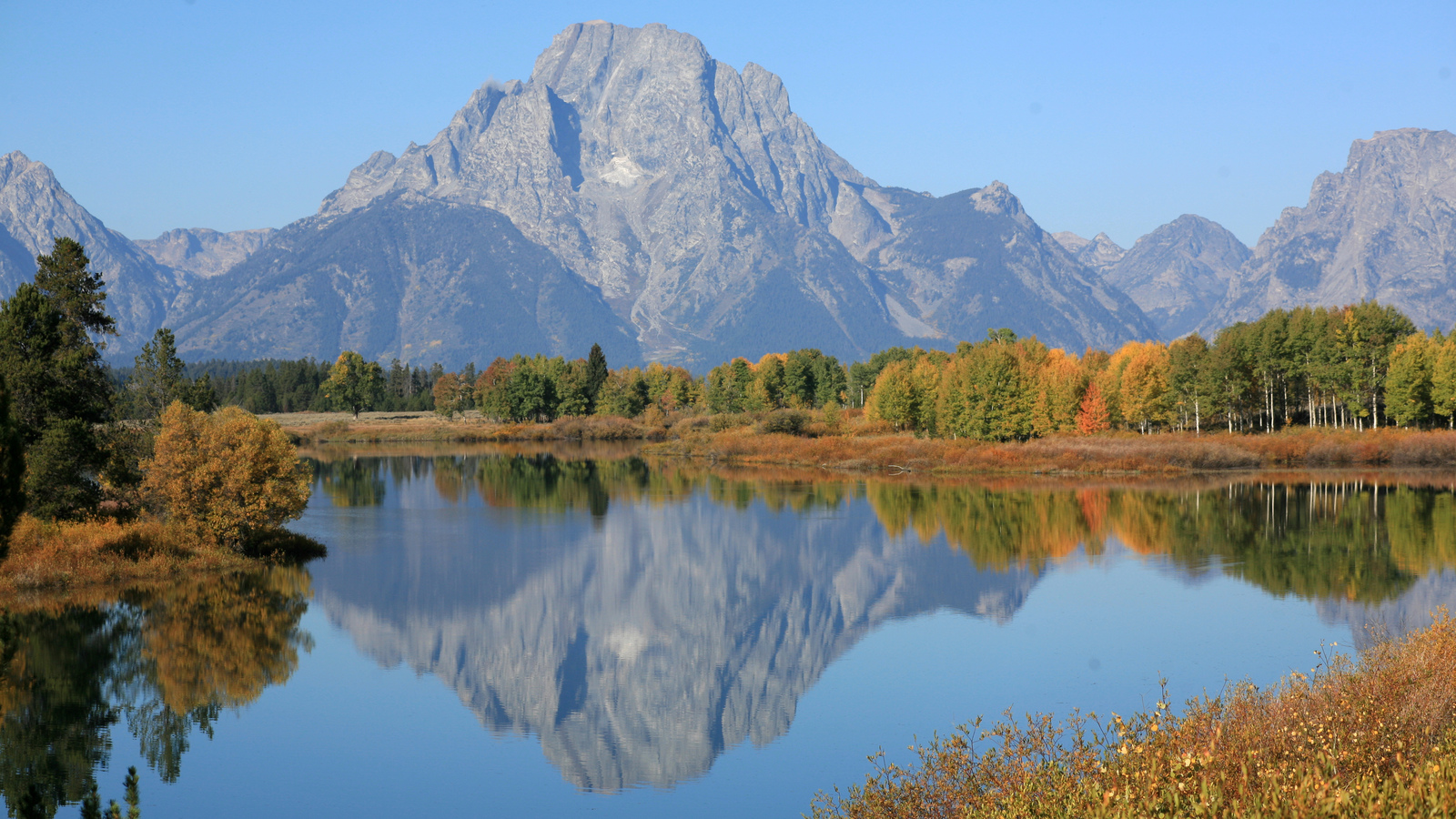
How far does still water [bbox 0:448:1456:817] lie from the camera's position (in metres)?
21.3

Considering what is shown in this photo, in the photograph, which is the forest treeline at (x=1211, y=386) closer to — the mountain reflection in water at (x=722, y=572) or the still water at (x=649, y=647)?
the mountain reflection in water at (x=722, y=572)

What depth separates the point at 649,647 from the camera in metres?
32.8

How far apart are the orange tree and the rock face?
3.68 m

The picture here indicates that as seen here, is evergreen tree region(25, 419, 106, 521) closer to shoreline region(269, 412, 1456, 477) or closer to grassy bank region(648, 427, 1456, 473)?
A: shoreline region(269, 412, 1456, 477)

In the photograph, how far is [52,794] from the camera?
1895 centimetres

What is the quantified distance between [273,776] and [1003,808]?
50.3 ft

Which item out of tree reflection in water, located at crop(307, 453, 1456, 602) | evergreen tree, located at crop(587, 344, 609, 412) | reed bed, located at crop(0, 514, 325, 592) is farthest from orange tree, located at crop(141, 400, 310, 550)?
evergreen tree, located at crop(587, 344, 609, 412)

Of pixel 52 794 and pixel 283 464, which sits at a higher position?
pixel 283 464

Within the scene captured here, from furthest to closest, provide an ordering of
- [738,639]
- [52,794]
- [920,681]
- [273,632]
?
[738,639], [273,632], [920,681], [52,794]

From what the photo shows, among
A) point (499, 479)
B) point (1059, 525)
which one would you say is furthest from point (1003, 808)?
point (499, 479)

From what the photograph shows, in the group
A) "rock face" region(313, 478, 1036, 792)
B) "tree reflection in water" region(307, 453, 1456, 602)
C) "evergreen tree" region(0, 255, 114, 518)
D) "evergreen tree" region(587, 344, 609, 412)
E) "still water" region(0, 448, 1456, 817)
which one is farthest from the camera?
"evergreen tree" region(587, 344, 609, 412)

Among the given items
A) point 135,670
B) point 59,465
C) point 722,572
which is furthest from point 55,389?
point 722,572

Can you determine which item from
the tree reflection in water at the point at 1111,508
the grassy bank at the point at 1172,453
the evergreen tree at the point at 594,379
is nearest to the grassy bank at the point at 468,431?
the evergreen tree at the point at 594,379

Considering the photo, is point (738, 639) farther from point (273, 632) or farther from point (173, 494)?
point (173, 494)
